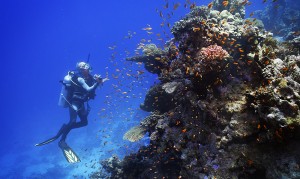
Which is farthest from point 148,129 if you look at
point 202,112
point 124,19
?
point 124,19

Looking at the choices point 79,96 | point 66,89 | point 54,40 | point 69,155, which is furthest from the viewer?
point 54,40

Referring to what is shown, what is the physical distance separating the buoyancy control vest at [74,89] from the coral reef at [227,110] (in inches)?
235

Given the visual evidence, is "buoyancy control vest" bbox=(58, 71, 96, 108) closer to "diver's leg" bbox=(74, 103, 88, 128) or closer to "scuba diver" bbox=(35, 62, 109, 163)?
"scuba diver" bbox=(35, 62, 109, 163)

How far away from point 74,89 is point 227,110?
1017 centimetres

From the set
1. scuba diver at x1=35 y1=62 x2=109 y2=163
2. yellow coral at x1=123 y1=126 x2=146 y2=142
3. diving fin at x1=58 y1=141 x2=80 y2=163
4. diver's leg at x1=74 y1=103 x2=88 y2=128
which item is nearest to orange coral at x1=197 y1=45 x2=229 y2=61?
yellow coral at x1=123 y1=126 x2=146 y2=142

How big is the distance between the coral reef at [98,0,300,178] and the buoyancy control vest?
19.6 feet

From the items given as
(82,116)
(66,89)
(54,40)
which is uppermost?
(54,40)

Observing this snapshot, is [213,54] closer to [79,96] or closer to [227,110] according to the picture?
[227,110]

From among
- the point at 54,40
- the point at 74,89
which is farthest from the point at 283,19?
the point at 54,40

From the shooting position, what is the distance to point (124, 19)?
135125mm

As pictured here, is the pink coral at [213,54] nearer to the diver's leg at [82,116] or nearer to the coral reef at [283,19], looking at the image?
the diver's leg at [82,116]

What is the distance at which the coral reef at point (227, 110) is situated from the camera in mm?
4035

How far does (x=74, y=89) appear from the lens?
1337 centimetres

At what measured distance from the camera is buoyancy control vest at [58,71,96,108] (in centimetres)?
1292
